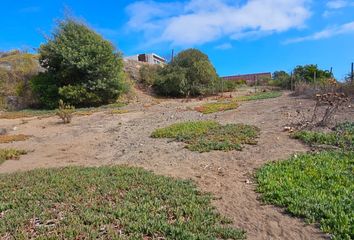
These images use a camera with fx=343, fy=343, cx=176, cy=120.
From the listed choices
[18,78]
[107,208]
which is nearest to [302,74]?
[18,78]

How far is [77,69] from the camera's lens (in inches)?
684

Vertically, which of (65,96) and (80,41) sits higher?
(80,41)

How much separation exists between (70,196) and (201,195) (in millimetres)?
1566

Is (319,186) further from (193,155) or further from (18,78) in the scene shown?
(18,78)

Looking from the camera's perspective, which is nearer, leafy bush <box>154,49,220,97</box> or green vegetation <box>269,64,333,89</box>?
leafy bush <box>154,49,220,97</box>

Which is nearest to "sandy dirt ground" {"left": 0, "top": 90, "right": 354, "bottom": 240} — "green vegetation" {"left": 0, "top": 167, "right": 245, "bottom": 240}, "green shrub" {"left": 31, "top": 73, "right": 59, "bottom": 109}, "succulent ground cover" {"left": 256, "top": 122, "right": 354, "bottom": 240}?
"succulent ground cover" {"left": 256, "top": 122, "right": 354, "bottom": 240}

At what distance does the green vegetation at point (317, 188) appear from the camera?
329 cm

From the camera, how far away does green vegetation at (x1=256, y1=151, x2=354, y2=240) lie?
3.29 metres

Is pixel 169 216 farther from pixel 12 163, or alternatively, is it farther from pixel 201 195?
pixel 12 163

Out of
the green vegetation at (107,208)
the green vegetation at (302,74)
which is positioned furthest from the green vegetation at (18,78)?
the green vegetation at (302,74)

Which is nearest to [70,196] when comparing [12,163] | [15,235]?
[15,235]

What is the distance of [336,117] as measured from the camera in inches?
323

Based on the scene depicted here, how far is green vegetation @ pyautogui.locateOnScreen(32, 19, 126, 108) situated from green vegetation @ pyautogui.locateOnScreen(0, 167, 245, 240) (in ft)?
42.1

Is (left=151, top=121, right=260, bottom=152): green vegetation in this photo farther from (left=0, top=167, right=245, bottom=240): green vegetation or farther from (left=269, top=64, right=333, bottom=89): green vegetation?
(left=269, top=64, right=333, bottom=89): green vegetation
